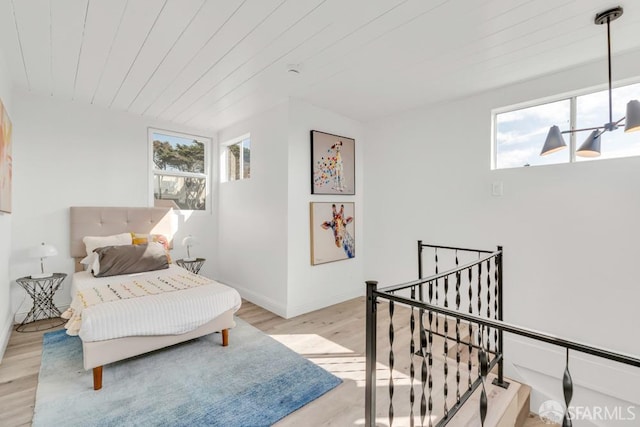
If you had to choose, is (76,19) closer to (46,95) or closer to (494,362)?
(46,95)

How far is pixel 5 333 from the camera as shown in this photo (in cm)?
265

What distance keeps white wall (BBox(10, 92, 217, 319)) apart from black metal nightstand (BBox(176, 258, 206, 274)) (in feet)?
3.02

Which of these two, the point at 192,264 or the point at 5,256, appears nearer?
the point at 5,256

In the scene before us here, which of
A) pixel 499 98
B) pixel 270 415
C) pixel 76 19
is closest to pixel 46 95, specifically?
pixel 76 19

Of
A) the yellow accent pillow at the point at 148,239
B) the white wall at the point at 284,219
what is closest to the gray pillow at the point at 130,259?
the yellow accent pillow at the point at 148,239

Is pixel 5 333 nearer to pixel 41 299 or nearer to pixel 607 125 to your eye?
pixel 41 299

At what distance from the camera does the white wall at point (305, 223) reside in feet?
11.2

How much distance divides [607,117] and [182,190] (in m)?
4.75

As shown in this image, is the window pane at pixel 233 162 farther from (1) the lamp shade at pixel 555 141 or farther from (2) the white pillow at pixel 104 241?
(1) the lamp shade at pixel 555 141

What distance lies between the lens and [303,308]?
3535mm

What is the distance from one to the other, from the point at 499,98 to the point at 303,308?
3.04 metres

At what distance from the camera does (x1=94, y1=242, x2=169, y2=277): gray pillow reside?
307cm

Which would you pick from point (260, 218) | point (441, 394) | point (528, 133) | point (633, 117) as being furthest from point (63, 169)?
point (633, 117)

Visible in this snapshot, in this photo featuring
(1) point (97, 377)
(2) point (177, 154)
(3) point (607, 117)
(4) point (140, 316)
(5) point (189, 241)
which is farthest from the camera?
(2) point (177, 154)
